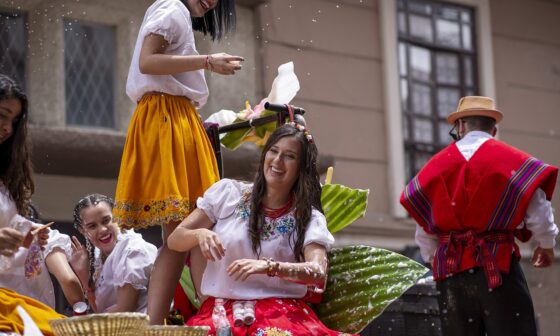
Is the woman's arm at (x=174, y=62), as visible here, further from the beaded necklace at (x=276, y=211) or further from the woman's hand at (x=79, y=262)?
the woman's hand at (x=79, y=262)

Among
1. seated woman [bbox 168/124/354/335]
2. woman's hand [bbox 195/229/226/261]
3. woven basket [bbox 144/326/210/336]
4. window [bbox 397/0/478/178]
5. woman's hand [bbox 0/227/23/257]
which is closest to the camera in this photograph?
woven basket [bbox 144/326/210/336]

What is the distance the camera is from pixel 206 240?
3592 millimetres

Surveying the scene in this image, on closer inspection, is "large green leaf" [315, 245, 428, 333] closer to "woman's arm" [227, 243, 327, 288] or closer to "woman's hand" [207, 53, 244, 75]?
"woman's arm" [227, 243, 327, 288]

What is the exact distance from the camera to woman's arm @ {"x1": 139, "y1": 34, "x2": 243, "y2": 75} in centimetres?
397

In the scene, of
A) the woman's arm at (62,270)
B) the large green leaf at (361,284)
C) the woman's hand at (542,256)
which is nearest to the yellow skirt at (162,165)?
the woman's arm at (62,270)

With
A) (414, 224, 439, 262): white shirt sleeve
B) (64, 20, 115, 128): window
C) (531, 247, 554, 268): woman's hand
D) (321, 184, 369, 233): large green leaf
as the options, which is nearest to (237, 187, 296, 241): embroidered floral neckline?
(321, 184, 369, 233): large green leaf

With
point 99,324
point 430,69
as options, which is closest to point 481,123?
point 99,324

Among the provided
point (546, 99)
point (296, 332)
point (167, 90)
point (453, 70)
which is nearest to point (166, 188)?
point (167, 90)

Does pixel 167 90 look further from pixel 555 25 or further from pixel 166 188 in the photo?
pixel 555 25

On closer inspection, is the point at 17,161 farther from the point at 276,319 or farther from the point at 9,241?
the point at 276,319

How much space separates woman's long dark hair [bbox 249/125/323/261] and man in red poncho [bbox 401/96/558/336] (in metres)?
0.93

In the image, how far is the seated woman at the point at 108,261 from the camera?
4312 millimetres

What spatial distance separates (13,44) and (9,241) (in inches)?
230

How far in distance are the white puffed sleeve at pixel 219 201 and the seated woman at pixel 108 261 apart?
21.5 inches
